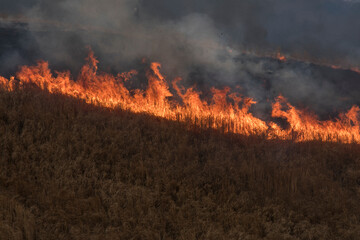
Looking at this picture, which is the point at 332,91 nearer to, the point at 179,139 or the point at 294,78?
the point at 294,78

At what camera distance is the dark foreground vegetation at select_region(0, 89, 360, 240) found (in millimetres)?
3146

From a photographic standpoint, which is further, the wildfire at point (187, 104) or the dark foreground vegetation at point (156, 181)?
the wildfire at point (187, 104)

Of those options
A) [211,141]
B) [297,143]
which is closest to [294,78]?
[297,143]

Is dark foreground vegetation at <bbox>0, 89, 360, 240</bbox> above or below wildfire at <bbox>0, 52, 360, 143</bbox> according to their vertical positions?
below

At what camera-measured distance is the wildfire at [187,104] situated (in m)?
6.22

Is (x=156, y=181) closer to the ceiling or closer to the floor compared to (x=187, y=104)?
closer to the floor

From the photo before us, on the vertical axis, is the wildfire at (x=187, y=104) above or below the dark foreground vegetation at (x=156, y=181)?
above

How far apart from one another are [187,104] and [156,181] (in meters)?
3.31

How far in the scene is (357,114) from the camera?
7.30 meters

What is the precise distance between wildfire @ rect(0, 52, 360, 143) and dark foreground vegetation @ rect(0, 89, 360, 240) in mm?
659

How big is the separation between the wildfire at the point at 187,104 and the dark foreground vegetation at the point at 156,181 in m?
0.66

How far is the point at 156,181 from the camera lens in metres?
3.88

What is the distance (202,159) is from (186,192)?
1.00 m

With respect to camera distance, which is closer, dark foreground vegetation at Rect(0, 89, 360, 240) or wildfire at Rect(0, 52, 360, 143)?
dark foreground vegetation at Rect(0, 89, 360, 240)
